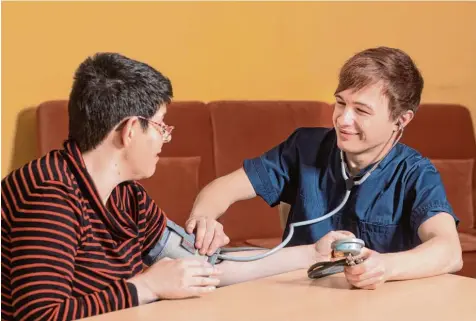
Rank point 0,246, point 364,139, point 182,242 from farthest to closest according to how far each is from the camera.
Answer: point 364,139 → point 182,242 → point 0,246

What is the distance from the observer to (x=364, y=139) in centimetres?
200

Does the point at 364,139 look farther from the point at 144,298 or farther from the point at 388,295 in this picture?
the point at 144,298

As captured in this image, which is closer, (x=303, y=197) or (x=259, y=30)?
(x=303, y=197)

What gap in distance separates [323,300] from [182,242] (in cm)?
36

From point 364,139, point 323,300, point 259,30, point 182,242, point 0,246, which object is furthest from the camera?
point 259,30

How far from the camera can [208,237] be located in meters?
1.73

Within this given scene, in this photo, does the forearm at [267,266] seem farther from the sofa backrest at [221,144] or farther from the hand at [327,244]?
the sofa backrest at [221,144]

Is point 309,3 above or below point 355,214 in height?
above

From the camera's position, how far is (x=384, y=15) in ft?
12.6

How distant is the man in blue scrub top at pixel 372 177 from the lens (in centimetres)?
194

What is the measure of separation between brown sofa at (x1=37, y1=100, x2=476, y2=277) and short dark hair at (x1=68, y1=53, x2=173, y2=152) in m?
1.65

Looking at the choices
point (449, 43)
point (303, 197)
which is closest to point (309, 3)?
point (449, 43)

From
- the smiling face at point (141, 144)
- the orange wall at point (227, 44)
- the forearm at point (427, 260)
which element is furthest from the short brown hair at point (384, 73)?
the orange wall at point (227, 44)

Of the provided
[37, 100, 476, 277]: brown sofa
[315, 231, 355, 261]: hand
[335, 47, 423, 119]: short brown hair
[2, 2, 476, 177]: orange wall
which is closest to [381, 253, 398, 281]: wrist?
[315, 231, 355, 261]: hand
